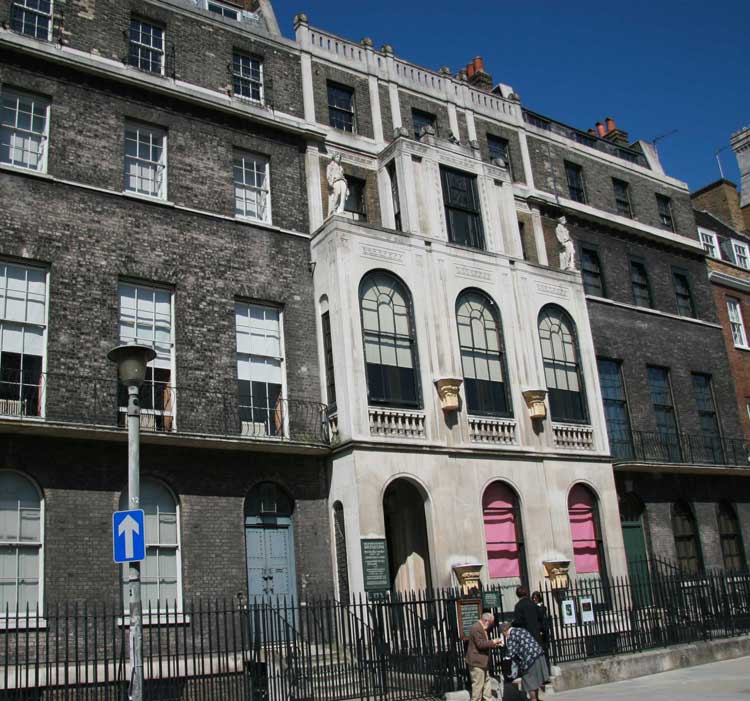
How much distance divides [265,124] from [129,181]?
4093mm

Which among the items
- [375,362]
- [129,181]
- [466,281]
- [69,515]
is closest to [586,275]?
[466,281]

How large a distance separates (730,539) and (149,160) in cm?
2120

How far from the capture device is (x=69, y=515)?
1669 centimetres

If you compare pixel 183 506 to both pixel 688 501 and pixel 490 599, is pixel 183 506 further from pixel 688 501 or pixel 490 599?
pixel 688 501

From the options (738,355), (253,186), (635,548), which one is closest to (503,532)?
(635,548)

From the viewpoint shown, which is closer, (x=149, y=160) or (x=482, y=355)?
(x=149, y=160)

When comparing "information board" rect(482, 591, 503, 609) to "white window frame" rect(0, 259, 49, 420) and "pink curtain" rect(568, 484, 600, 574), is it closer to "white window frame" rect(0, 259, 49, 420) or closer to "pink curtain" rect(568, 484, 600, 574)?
"pink curtain" rect(568, 484, 600, 574)

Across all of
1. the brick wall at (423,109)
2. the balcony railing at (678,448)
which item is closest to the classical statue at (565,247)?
the brick wall at (423,109)

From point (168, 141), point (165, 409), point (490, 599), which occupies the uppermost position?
point (168, 141)

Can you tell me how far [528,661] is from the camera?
1377 centimetres

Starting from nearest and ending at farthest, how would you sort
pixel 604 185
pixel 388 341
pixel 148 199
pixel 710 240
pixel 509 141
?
1. pixel 148 199
2. pixel 388 341
3. pixel 509 141
4. pixel 604 185
5. pixel 710 240

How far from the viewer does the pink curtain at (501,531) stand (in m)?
21.4

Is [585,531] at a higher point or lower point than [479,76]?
lower

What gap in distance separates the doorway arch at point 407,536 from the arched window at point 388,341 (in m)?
2.08
